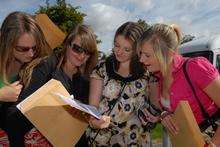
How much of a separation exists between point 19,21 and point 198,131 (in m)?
1.49

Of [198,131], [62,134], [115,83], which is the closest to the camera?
[198,131]

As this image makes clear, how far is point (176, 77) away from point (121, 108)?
0.48m

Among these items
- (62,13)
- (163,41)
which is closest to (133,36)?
(163,41)

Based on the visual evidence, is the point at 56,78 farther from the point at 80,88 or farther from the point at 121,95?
the point at 121,95

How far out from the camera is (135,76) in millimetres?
3230

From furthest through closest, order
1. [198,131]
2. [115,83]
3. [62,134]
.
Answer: [115,83] → [62,134] → [198,131]

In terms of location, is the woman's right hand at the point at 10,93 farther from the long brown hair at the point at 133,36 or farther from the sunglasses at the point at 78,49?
the long brown hair at the point at 133,36

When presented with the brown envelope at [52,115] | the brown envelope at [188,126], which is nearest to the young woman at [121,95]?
the brown envelope at [52,115]

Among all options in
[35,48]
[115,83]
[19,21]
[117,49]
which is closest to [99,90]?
[115,83]

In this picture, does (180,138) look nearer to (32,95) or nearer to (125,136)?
(125,136)

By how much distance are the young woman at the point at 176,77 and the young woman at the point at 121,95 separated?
0.53ft

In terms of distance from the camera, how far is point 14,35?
3.16 meters

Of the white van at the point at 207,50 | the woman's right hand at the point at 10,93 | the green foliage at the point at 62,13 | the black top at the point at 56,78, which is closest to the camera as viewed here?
the woman's right hand at the point at 10,93

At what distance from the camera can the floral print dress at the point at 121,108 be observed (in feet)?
10.4
